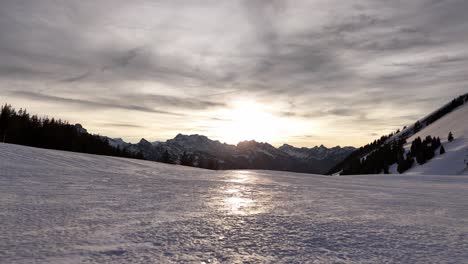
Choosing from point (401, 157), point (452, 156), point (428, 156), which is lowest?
point (401, 157)

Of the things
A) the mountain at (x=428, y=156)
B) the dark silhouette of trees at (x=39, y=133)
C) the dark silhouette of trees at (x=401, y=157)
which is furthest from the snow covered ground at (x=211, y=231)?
the dark silhouette of trees at (x=401, y=157)

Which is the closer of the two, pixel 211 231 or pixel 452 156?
pixel 211 231

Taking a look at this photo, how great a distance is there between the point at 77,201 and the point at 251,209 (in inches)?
182

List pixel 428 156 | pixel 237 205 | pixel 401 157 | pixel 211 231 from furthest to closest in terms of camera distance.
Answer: pixel 401 157
pixel 428 156
pixel 237 205
pixel 211 231

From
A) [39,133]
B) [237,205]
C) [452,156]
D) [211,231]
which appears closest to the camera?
[211,231]

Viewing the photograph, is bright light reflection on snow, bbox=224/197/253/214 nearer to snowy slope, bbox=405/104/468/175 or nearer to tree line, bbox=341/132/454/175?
snowy slope, bbox=405/104/468/175

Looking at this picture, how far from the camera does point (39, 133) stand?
71562mm

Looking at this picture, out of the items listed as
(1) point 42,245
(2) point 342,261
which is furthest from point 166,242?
(2) point 342,261

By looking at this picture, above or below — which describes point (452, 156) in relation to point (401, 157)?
above

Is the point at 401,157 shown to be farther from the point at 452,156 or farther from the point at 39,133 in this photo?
the point at 39,133

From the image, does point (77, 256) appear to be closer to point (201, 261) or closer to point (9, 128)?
point (201, 261)

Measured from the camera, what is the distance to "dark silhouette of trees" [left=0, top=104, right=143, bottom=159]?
5862cm

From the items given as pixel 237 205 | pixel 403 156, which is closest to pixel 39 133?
pixel 237 205

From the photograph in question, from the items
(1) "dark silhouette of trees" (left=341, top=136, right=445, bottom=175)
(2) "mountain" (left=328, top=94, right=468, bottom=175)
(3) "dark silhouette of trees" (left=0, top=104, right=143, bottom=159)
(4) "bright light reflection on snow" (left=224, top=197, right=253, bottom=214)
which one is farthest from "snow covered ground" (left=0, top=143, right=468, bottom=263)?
(1) "dark silhouette of trees" (left=341, top=136, right=445, bottom=175)
